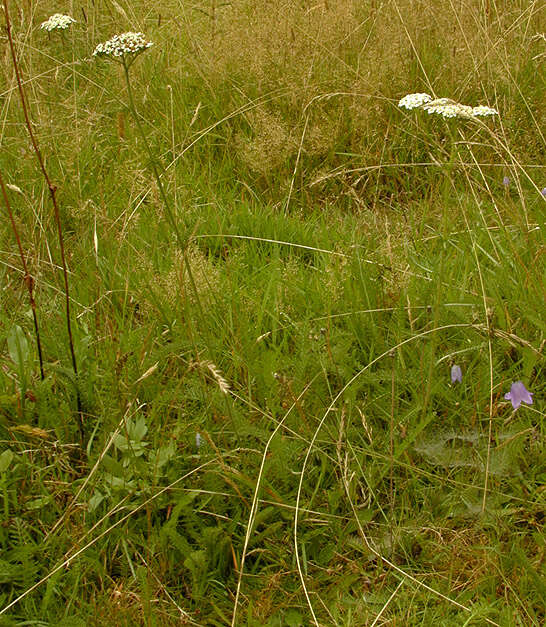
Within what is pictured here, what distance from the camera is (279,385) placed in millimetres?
1800

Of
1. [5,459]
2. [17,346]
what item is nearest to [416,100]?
[17,346]

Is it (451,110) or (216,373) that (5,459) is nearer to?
(216,373)

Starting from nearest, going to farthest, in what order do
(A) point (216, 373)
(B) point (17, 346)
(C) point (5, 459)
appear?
(A) point (216, 373), (C) point (5, 459), (B) point (17, 346)

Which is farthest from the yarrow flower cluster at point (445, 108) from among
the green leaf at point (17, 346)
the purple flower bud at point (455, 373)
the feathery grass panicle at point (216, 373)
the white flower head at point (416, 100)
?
the green leaf at point (17, 346)

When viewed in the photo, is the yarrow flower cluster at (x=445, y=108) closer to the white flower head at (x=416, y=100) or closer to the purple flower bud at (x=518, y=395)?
the white flower head at (x=416, y=100)

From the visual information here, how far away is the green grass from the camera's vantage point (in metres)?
1.46

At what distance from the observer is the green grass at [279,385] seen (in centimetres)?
146

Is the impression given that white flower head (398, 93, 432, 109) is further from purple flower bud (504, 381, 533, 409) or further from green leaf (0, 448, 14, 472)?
green leaf (0, 448, 14, 472)

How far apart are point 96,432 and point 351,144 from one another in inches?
73.7

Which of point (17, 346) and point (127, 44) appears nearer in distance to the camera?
point (127, 44)

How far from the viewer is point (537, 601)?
1.40 metres

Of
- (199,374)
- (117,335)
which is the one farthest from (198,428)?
(117,335)

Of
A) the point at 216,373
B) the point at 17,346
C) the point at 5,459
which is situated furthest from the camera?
the point at 17,346

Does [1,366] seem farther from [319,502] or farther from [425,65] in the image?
[425,65]
